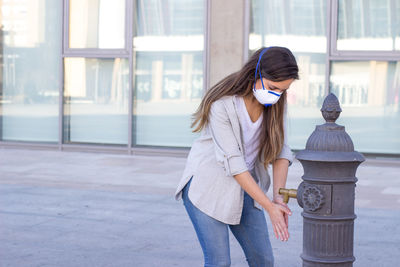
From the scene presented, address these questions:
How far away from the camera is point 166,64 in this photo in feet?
43.5

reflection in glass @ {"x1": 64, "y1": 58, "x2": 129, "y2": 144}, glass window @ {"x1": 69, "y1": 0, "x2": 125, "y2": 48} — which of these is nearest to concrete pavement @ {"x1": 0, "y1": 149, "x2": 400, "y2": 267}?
reflection in glass @ {"x1": 64, "y1": 58, "x2": 129, "y2": 144}

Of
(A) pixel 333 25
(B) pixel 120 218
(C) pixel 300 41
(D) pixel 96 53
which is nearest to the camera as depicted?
(B) pixel 120 218

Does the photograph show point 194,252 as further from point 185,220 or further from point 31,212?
point 31,212

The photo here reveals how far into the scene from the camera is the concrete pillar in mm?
12406

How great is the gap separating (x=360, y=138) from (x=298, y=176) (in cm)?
208

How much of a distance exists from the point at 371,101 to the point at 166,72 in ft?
12.1

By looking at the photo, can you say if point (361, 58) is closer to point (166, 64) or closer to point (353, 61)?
point (353, 61)

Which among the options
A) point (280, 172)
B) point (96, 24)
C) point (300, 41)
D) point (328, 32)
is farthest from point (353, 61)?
point (280, 172)

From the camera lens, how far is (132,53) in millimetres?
13188

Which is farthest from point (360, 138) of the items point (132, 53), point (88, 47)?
point (88, 47)

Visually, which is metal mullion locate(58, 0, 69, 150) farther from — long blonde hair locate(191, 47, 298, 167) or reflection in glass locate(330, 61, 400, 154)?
long blonde hair locate(191, 47, 298, 167)

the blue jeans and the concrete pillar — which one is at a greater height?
the concrete pillar

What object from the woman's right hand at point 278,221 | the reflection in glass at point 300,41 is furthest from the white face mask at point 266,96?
the reflection in glass at point 300,41

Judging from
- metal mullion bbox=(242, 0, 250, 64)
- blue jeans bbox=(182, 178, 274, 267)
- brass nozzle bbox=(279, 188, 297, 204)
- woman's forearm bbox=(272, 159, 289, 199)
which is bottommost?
blue jeans bbox=(182, 178, 274, 267)
